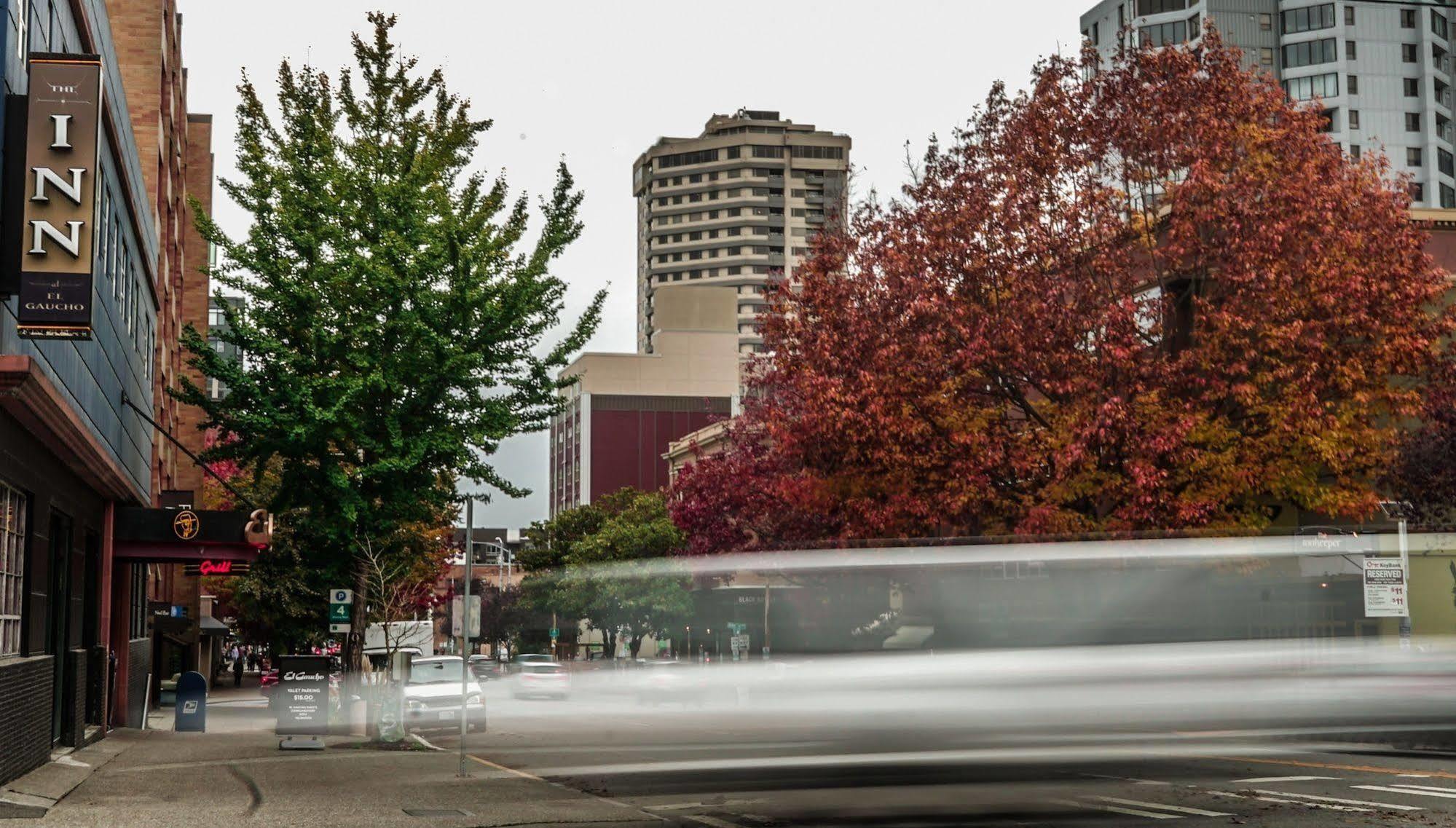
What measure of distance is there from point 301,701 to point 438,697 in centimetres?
343

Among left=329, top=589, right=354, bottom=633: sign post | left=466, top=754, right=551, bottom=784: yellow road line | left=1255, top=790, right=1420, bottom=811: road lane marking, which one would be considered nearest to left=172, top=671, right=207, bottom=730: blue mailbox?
left=329, top=589, right=354, bottom=633: sign post

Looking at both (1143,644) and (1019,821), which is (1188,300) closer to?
(1143,644)

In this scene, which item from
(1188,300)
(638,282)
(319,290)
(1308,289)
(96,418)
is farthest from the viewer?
(638,282)

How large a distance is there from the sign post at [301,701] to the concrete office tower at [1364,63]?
82897 mm

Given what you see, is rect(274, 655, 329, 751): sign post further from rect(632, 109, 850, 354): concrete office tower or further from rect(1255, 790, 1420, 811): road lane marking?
rect(632, 109, 850, 354): concrete office tower

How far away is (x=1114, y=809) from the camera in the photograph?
52.6 ft

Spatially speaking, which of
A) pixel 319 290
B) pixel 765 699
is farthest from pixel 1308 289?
pixel 319 290

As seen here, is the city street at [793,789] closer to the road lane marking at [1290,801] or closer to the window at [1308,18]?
the road lane marking at [1290,801]

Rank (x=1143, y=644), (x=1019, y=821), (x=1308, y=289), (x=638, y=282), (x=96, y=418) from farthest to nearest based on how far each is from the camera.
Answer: (x=638, y=282) < (x=1308, y=289) < (x=96, y=418) < (x=1143, y=644) < (x=1019, y=821)

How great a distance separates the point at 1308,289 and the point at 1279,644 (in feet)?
37.0

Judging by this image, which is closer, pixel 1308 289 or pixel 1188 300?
pixel 1308 289

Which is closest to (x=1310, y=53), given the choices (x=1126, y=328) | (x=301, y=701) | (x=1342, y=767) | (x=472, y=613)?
(x=1126, y=328)

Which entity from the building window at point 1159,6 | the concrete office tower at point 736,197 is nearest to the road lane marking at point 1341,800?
the building window at point 1159,6

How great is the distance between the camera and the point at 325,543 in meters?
32.0
